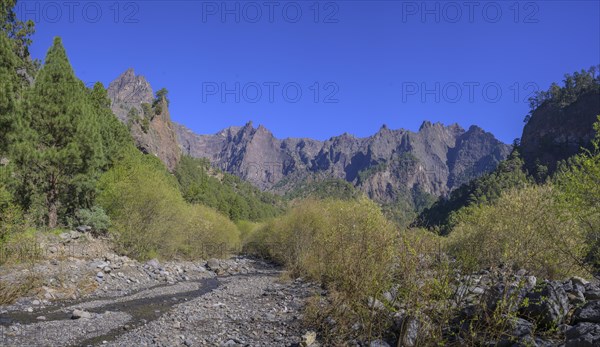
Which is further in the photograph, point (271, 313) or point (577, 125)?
point (577, 125)

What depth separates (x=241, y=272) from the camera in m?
37.1

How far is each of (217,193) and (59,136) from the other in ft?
301

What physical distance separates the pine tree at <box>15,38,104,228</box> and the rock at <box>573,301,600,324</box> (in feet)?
87.2

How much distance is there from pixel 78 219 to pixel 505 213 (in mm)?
29716

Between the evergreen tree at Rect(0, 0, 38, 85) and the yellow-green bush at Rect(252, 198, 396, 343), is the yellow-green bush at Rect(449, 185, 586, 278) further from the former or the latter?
the evergreen tree at Rect(0, 0, 38, 85)

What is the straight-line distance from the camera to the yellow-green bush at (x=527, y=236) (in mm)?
11133

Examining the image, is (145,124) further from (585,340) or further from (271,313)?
(585,340)

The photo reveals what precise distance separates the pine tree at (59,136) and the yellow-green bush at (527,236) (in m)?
24.1

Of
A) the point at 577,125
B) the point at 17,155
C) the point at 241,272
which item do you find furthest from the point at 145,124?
the point at 577,125

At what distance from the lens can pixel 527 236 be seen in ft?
36.0

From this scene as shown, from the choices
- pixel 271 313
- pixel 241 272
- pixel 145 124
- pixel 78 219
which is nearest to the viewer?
pixel 271 313

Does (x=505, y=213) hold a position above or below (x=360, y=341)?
above

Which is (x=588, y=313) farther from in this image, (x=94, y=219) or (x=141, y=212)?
(x=94, y=219)

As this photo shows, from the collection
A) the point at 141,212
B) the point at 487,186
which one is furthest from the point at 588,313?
the point at 487,186
